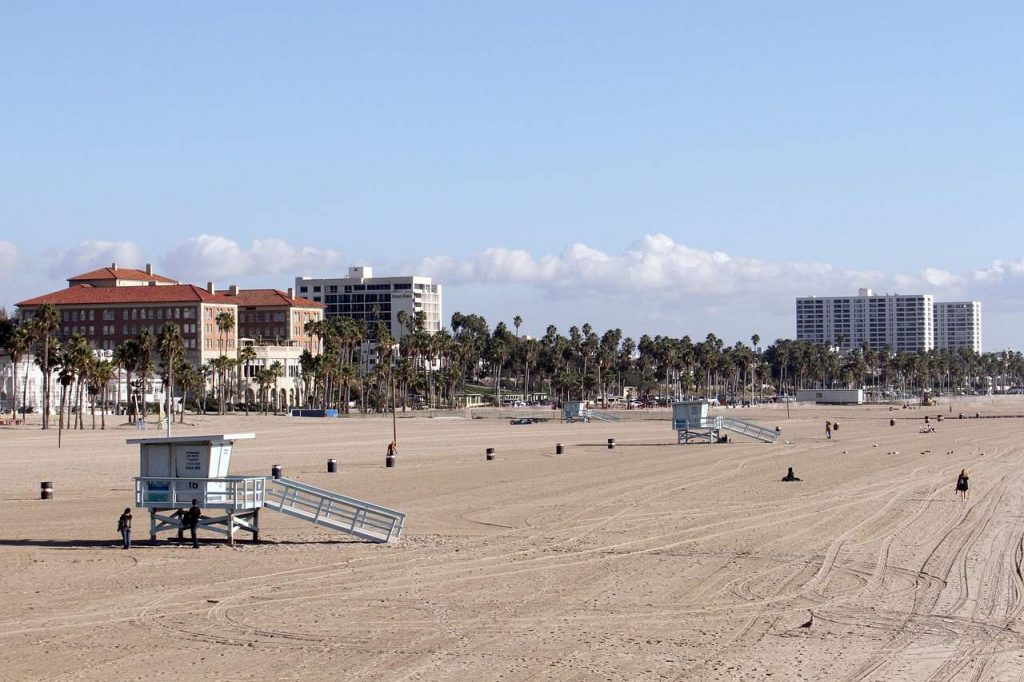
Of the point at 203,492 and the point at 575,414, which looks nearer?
the point at 203,492

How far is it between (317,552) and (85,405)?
387 feet

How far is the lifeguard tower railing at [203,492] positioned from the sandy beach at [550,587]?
1056 mm

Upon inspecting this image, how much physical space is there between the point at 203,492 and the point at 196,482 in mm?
277

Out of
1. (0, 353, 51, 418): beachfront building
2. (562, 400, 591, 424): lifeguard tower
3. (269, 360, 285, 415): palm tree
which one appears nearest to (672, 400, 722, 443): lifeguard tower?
(562, 400, 591, 424): lifeguard tower

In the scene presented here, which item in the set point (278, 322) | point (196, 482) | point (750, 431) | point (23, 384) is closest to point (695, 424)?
point (750, 431)

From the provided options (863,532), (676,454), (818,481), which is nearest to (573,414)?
(676,454)

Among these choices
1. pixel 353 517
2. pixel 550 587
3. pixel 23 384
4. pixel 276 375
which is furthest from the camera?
pixel 276 375

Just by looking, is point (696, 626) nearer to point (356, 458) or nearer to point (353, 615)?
point (353, 615)

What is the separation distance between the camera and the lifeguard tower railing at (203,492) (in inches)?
1146

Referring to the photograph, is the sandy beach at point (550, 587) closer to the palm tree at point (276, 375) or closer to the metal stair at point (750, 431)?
the metal stair at point (750, 431)

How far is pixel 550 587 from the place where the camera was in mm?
23844

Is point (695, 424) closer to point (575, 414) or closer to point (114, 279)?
point (575, 414)

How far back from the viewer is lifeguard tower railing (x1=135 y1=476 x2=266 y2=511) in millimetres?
29109

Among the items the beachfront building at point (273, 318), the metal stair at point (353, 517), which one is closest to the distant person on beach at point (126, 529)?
the metal stair at point (353, 517)
